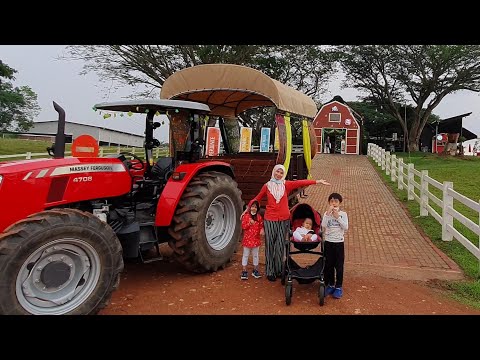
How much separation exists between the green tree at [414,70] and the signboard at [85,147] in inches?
1179

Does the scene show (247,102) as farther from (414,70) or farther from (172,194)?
(414,70)

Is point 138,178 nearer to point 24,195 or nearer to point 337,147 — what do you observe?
point 24,195

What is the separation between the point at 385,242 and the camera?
7.00 meters

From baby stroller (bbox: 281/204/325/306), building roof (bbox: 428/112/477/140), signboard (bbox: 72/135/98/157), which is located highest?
building roof (bbox: 428/112/477/140)

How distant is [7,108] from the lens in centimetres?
5431

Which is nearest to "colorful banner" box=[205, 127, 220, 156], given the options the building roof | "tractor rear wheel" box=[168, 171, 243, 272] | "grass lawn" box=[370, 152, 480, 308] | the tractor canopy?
the tractor canopy

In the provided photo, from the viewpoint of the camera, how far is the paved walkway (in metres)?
5.46

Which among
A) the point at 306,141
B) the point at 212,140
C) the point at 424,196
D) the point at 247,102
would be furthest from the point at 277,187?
the point at 424,196

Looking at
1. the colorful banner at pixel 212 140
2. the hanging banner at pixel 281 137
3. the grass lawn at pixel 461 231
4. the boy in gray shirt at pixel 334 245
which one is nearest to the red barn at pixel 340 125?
the grass lawn at pixel 461 231

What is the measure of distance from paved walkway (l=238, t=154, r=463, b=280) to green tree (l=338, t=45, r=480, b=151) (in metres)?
21.7

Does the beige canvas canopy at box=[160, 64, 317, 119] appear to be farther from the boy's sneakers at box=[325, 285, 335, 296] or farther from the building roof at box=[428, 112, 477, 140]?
the building roof at box=[428, 112, 477, 140]

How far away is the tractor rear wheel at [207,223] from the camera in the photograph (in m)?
4.70

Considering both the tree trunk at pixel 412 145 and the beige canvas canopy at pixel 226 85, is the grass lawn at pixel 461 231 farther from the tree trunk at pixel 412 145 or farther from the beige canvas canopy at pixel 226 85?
the tree trunk at pixel 412 145

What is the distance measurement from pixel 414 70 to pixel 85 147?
3403 cm
